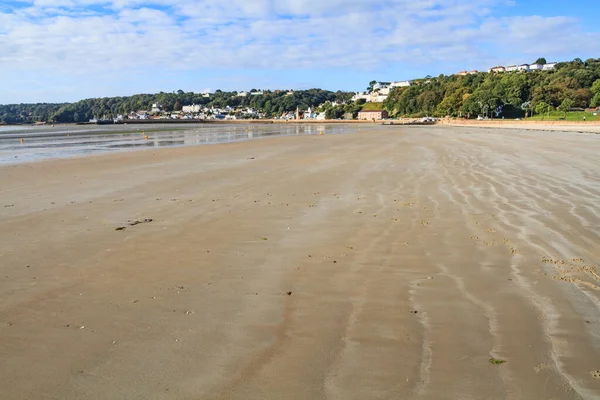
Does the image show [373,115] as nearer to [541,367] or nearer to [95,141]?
[95,141]

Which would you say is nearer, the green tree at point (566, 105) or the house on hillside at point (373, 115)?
Result: the green tree at point (566, 105)

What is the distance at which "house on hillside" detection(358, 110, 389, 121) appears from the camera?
15412cm

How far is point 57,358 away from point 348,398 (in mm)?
2071

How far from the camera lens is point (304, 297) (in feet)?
14.3

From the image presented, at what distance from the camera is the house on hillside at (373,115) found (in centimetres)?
15412

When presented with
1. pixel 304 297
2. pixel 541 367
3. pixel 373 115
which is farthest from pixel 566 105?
pixel 541 367

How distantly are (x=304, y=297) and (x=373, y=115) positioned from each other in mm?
155802

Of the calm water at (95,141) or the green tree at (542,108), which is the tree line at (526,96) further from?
the calm water at (95,141)

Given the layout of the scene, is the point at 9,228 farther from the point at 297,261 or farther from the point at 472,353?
the point at 472,353

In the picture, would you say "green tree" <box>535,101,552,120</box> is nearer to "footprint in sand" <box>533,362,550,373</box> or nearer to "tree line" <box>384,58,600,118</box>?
"tree line" <box>384,58,600,118</box>

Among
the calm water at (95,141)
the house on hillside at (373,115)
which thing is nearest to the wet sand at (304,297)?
the calm water at (95,141)

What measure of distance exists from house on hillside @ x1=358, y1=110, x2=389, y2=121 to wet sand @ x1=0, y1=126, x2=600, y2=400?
148377 mm

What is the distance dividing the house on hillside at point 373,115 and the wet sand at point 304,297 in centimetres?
14838

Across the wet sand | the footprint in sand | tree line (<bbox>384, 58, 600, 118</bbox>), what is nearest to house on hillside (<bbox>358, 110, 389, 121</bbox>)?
tree line (<bbox>384, 58, 600, 118</bbox>)
